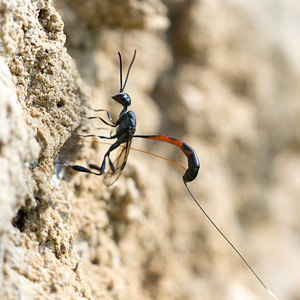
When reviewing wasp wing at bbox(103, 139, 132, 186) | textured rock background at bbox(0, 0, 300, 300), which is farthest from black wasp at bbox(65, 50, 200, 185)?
textured rock background at bbox(0, 0, 300, 300)

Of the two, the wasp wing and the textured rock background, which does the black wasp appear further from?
the textured rock background

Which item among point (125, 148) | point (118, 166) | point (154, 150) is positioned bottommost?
point (118, 166)

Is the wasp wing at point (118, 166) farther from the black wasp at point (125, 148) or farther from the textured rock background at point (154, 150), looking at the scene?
the textured rock background at point (154, 150)

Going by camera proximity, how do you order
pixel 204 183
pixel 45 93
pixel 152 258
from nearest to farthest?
1. pixel 45 93
2. pixel 152 258
3. pixel 204 183

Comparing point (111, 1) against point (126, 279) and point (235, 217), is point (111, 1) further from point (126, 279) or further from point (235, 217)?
point (235, 217)

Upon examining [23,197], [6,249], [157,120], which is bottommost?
[6,249]

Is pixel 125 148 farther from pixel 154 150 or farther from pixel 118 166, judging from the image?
pixel 154 150

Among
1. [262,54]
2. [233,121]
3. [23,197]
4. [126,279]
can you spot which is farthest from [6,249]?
[262,54]

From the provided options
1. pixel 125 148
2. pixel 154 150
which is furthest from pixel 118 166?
pixel 154 150
